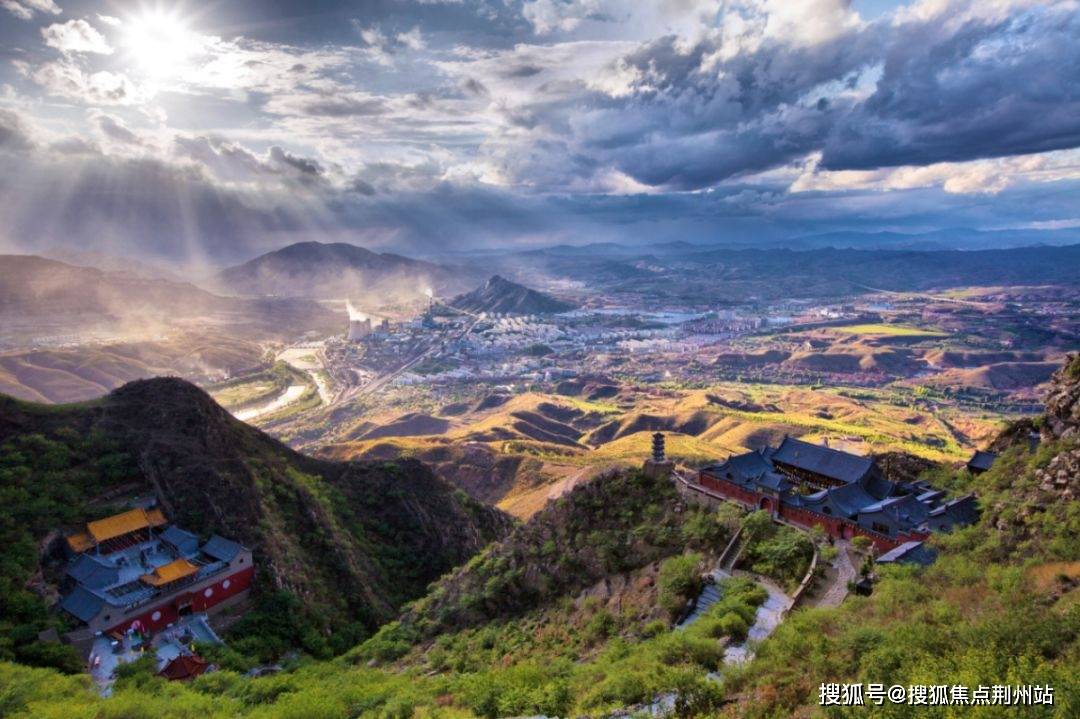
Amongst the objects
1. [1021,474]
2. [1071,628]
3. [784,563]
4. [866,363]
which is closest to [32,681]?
[784,563]

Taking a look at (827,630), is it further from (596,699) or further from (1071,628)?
(596,699)

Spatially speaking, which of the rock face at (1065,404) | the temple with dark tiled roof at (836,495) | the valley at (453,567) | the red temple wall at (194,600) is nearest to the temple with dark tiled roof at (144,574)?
the red temple wall at (194,600)

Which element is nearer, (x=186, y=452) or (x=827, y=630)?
(x=827, y=630)

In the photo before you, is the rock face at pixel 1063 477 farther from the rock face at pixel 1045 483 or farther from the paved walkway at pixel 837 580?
the paved walkway at pixel 837 580

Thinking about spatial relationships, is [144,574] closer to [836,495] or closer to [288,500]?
[288,500]

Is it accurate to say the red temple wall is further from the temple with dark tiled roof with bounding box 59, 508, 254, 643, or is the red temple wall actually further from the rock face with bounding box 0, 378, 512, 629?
the rock face with bounding box 0, 378, 512, 629
